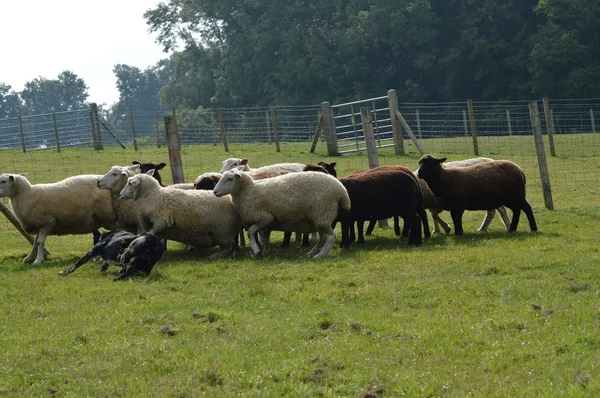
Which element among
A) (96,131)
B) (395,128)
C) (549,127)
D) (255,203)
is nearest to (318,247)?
(255,203)

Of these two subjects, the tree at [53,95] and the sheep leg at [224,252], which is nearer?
the sheep leg at [224,252]

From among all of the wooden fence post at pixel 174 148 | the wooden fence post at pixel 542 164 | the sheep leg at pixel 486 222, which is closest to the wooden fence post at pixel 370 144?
the sheep leg at pixel 486 222

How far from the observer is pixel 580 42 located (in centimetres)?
5250

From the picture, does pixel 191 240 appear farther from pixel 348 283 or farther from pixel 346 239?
pixel 348 283

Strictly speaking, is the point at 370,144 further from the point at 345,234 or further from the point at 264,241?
the point at 264,241

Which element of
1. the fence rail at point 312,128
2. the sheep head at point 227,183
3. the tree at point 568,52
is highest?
the tree at point 568,52

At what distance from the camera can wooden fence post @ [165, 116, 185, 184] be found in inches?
628

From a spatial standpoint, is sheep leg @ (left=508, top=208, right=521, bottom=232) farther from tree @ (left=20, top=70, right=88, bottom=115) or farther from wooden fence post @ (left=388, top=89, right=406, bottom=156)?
tree @ (left=20, top=70, right=88, bottom=115)

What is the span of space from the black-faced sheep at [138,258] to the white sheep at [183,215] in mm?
1670

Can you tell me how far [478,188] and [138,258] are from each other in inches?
233

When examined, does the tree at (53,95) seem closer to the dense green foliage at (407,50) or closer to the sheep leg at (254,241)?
the dense green foliage at (407,50)

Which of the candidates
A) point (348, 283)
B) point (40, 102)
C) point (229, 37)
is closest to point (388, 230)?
point (348, 283)

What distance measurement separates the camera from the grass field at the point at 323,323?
21.6 ft

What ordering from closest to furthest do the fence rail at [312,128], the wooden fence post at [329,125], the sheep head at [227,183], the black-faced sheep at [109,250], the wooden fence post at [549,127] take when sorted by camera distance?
the black-faced sheep at [109,250] → the sheep head at [227,183] → the wooden fence post at [549,127] → the wooden fence post at [329,125] → the fence rail at [312,128]
